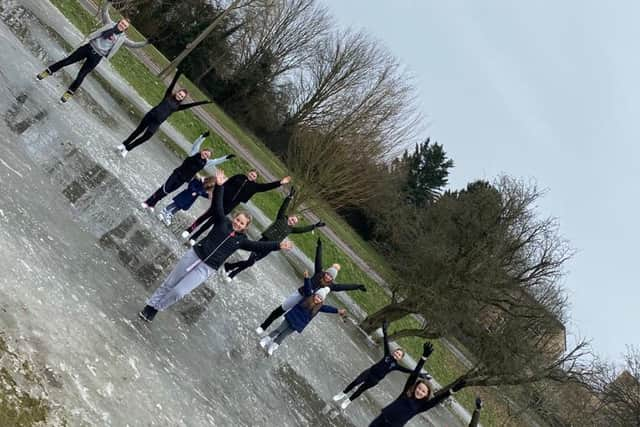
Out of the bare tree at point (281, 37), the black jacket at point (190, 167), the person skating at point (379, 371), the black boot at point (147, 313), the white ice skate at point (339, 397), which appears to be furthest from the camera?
the bare tree at point (281, 37)

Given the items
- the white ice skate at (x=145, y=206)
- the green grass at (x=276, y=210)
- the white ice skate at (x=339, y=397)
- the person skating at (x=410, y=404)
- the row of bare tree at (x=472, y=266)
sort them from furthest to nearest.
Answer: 1. the green grass at (x=276, y=210)
2. the row of bare tree at (x=472, y=266)
3. the white ice skate at (x=145, y=206)
4. the white ice skate at (x=339, y=397)
5. the person skating at (x=410, y=404)

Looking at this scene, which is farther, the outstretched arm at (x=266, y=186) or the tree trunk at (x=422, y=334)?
the tree trunk at (x=422, y=334)

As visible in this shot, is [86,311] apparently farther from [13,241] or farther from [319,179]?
[319,179]

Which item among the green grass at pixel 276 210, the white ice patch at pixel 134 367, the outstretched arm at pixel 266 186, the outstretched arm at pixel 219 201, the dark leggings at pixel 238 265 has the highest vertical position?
the outstretched arm at pixel 266 186

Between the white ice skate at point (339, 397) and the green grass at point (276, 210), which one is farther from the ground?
the green grass at point (276, 210)

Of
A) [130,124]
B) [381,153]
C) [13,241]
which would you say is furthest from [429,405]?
[381,153]

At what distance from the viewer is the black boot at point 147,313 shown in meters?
8.53

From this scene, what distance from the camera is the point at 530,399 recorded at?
24297 millimetres

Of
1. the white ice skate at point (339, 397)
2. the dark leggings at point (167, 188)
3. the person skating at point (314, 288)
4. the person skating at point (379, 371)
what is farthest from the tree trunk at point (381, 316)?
the dark leggings at point (167, 188)

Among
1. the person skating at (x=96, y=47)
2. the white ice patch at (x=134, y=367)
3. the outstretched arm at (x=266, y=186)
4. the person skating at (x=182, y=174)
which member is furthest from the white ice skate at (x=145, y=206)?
the white ice patch at (x=134, y=367)

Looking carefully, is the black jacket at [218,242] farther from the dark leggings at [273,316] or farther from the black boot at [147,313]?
the dark leggings at [273,316]

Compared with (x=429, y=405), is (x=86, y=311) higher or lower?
lower

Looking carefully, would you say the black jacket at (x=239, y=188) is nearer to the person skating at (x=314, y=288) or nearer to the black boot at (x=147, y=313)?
the person skating at (x=314, y=288)

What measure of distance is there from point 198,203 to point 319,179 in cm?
632
